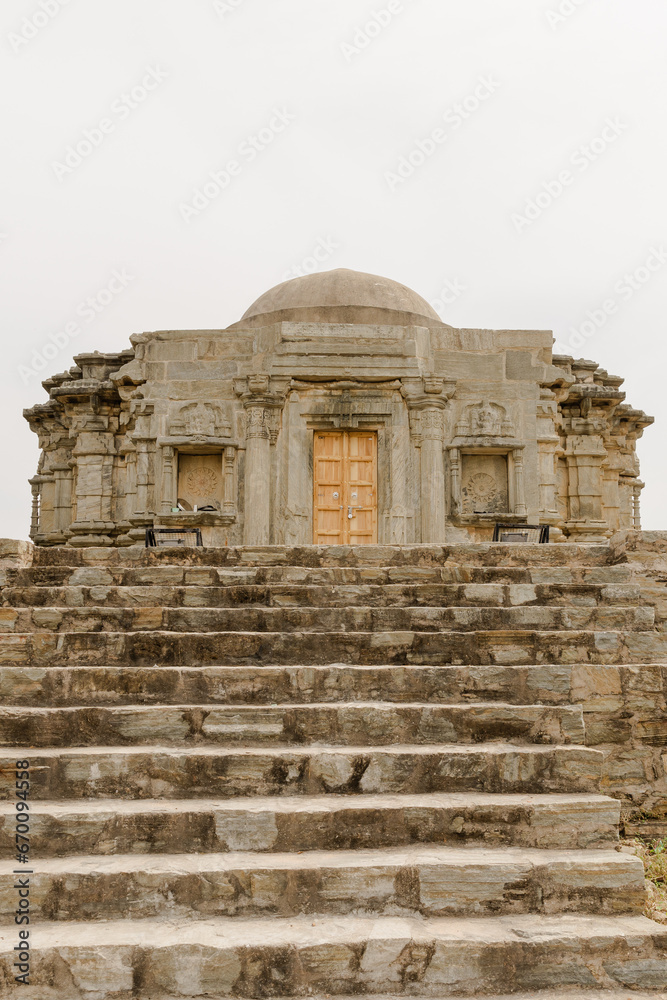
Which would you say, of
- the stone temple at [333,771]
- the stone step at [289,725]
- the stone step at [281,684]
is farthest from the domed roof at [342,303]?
the stone step at [289,725]

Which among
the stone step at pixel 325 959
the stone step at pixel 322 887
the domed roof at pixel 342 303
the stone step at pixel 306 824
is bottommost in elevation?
the stone step at pixel 325 959

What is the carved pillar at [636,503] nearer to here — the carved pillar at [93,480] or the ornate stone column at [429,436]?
the ornate stone column at [429,436]

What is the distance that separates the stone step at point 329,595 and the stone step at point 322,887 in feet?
8.47

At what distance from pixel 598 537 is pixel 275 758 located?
12.5m

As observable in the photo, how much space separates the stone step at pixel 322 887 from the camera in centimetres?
390

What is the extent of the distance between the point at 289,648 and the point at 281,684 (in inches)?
15.0

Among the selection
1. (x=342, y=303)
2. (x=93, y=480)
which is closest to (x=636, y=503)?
(x=342, y=303)

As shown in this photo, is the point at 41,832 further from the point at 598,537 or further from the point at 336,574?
the point at 598,537

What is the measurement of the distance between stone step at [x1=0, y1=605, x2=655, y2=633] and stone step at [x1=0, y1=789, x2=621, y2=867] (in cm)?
173

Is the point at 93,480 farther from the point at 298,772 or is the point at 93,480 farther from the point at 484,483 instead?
the point at 298,772

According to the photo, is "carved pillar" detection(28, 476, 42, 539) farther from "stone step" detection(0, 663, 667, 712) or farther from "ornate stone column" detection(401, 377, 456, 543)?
"stone step" detection(0, 663, 667, 712)

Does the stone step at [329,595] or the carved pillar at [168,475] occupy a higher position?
the carved pillar at [168,475]

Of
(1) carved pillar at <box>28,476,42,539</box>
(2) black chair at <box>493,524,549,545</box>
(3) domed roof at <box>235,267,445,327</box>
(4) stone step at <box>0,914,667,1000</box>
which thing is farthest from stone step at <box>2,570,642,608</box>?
(1) carved pillar at <box>28,476,42,539</box>

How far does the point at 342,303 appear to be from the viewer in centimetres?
1438
